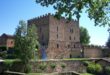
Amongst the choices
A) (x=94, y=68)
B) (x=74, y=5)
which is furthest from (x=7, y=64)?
(x=74, y=5)

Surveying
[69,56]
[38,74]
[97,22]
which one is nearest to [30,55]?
[38,74]

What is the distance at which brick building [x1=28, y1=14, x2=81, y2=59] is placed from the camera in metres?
60.0

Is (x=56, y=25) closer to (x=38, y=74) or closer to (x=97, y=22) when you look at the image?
(x=38, y=74)

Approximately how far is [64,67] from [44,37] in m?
18.2

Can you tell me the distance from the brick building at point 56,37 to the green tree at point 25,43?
58.5ft

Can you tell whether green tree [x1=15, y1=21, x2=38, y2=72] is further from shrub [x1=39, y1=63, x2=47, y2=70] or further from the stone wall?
the stone wall

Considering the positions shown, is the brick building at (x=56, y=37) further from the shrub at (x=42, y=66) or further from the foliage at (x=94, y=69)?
the shrub at (x=42, y=66)

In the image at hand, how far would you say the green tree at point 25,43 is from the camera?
37062mm

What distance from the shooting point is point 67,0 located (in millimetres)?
14820

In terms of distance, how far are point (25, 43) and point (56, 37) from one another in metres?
25.0

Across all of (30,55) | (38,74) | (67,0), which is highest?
(67,0)

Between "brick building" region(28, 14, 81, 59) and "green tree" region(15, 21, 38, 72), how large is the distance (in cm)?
1783

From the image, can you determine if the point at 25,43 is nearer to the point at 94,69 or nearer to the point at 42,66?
the point at 42,66

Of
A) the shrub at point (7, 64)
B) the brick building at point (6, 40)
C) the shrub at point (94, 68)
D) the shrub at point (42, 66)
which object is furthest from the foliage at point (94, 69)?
the brick building at point (6, 40)
